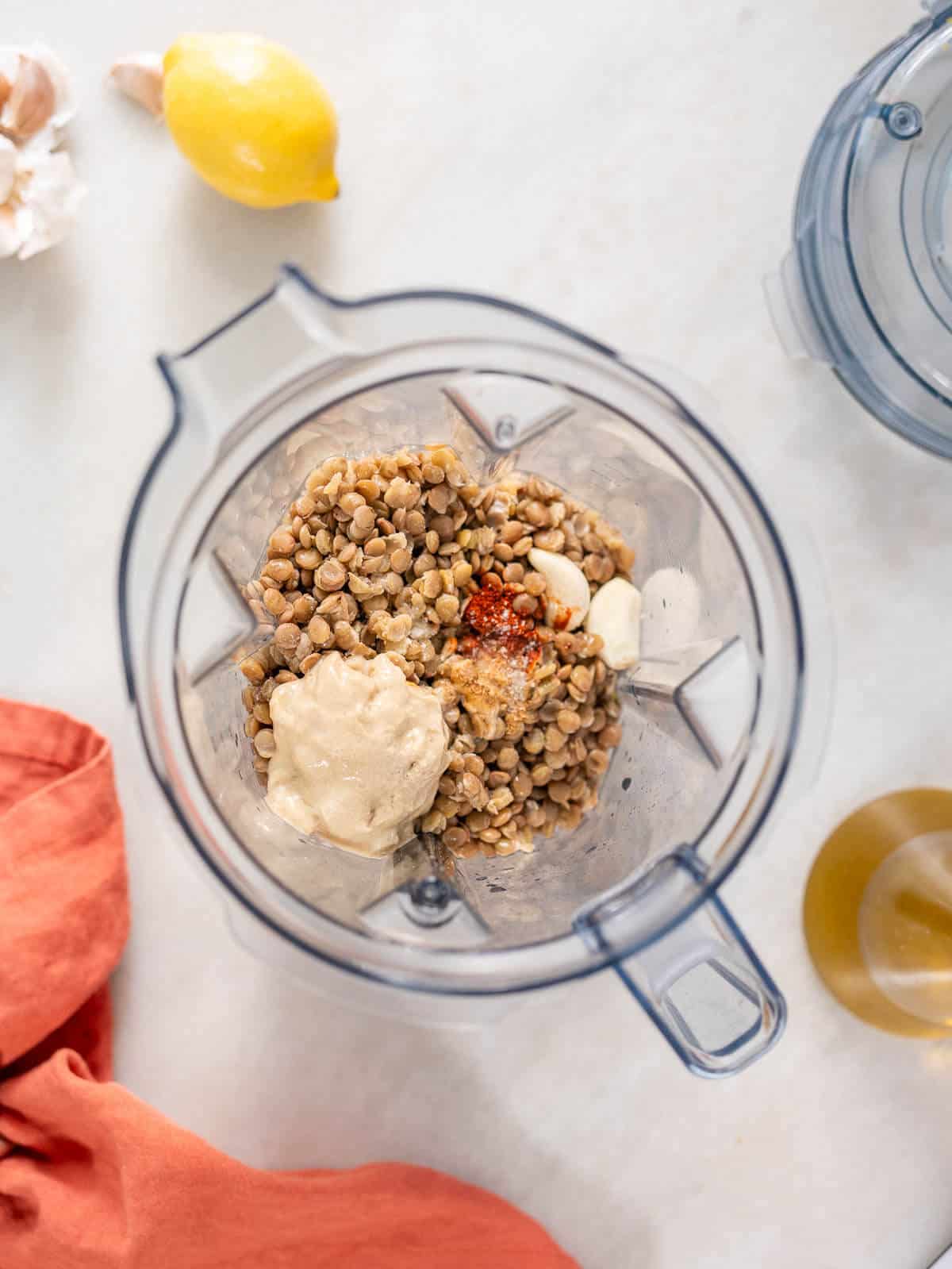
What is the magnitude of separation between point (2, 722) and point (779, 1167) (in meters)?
0.61

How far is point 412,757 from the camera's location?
0.59 m

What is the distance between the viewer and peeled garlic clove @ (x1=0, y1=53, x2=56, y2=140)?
2.38 ft

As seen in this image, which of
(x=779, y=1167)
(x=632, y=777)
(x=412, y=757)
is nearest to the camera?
(x=412, y=757)

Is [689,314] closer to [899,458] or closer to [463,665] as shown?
[899,458]

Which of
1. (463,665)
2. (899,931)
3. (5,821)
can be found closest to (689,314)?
(463,665)

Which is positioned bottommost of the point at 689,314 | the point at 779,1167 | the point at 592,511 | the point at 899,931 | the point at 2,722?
the point at 779,1167

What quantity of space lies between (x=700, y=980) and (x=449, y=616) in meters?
0.24

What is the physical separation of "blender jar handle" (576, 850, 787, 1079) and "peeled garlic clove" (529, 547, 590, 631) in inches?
6.2

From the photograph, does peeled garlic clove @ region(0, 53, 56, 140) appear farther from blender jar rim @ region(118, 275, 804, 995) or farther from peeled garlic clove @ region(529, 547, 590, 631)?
peeled garlic clove @ region(529, 547, 590, 631)

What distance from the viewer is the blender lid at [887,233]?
707 mm

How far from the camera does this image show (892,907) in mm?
783

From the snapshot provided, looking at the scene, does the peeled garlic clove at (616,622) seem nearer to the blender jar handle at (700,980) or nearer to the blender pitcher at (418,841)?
the blender pitcher at (418,841)

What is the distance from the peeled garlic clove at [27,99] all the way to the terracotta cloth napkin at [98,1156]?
0.38m

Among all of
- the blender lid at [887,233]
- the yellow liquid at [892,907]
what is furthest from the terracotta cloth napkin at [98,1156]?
the blender lid at [887,233]
